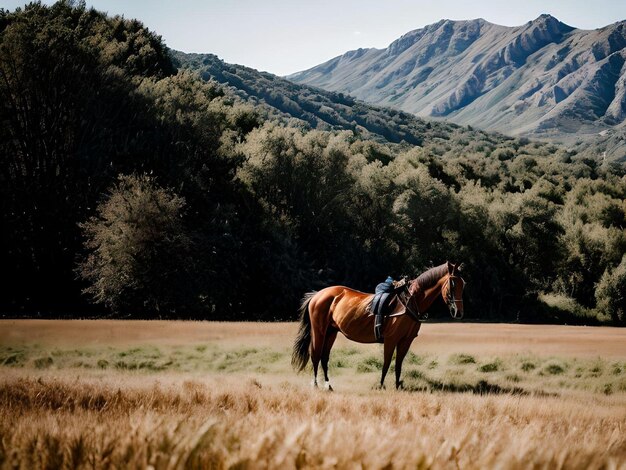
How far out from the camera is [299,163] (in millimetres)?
51000

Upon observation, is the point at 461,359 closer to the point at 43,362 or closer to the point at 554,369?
the point at 554,369

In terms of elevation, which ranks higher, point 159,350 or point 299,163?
point 299,163

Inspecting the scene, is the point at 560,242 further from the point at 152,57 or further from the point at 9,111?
the point at 9,111

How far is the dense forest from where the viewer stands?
37.2m

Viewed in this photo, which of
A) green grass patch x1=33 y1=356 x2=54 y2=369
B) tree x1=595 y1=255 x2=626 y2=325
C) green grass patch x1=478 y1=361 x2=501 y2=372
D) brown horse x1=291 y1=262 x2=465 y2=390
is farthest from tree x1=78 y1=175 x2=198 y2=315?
tree x1=595 y1=255 x2=626 y2=325

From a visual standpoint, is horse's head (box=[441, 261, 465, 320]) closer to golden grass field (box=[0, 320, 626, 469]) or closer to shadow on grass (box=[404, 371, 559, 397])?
shadow on grass (box=[404, 371, 559, 397])

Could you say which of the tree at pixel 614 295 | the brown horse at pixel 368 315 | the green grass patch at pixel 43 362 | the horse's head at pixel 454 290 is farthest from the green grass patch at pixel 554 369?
the tree at pixel 614 295

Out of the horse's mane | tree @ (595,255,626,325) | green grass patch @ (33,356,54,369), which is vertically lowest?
tree @ (595,255,626,325)

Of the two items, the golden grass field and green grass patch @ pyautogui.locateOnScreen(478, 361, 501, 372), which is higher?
the golden grass field

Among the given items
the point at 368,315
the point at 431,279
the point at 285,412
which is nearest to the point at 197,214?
the point at 368,315

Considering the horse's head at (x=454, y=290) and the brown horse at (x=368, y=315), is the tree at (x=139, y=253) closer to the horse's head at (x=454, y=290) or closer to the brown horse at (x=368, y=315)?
the brown horse at (x=368, y=315)

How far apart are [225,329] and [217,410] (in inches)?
683

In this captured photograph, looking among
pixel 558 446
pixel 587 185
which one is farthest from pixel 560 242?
pixel 558 446

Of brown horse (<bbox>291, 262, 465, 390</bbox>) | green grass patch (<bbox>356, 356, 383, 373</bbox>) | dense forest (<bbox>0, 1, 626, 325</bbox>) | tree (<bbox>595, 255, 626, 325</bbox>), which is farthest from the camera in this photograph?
tree (<bbox>595, 255, 626, 325</bbox>)
